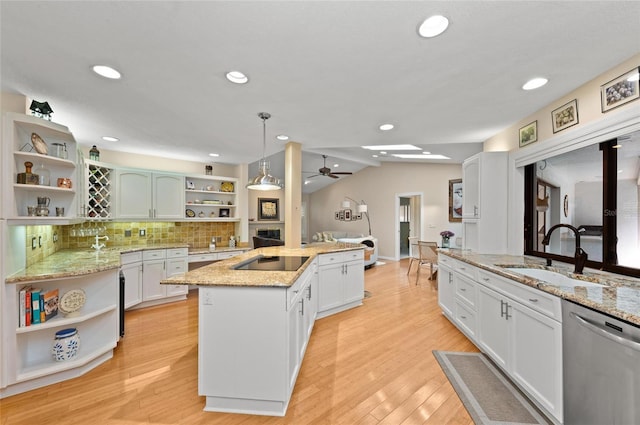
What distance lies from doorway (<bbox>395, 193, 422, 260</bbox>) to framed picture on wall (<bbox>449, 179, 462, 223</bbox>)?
872 mm

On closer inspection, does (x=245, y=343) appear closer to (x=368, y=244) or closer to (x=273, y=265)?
(x=273, y=265)

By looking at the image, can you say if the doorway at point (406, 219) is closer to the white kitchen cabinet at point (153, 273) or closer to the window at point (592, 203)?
the window at point (592, 203)

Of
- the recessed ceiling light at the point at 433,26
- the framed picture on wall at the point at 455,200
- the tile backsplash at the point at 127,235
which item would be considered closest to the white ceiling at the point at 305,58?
the recessed ceiling light at the point at 433,26

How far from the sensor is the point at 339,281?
3.54m

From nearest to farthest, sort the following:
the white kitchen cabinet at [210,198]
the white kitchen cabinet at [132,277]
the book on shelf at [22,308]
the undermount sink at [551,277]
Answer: the undermount sink at [551,277]
the book on shelf at [22,308]
the white kitchen cabinet at [132,277]
the white kitchen cabinet at [210,198]

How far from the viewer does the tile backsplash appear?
2.71 metres

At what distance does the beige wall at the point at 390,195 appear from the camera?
7.37 m

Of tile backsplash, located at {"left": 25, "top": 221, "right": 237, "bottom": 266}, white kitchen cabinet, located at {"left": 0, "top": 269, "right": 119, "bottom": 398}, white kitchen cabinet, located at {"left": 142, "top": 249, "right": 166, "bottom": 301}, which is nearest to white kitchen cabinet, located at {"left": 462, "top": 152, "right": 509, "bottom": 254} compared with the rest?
white kitchen cabinet, located at {"left": 0, "top": 269, "right": 119, "bottom": 398}

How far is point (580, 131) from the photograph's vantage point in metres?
2.12

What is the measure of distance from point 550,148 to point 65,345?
15.0ft

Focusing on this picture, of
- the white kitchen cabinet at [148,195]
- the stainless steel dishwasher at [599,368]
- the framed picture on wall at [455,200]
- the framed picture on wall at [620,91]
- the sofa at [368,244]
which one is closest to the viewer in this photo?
the stainless steel dishwasher at [599,368]

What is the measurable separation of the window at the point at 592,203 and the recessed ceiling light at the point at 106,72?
3.56 metres

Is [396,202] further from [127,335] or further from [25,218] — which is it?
[25,218]

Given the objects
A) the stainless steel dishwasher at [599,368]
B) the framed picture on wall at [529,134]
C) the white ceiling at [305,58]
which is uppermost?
the white ceiling at [305,58]
